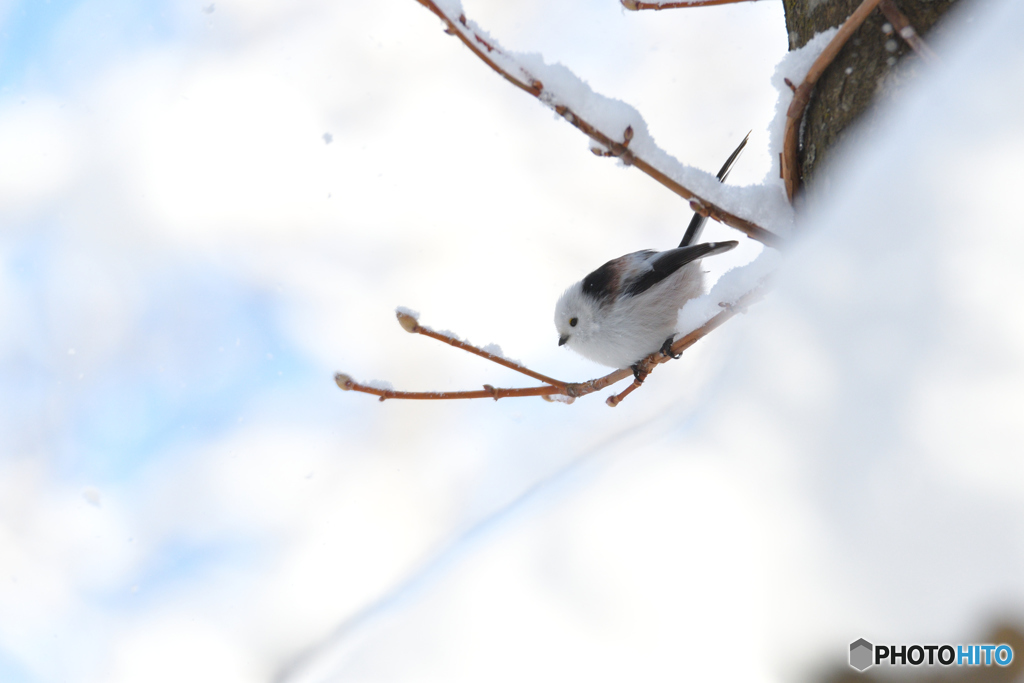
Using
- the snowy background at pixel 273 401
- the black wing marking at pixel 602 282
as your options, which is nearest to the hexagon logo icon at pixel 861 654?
the snowy background at pixel 273 401

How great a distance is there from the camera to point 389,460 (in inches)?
32.3

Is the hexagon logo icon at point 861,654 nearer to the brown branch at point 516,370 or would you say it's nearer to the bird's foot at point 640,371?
the brown branch at point 516,370

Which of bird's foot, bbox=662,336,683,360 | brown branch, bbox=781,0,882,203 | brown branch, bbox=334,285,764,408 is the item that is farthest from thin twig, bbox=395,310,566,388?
brown branch, bbox=781,0,882,203

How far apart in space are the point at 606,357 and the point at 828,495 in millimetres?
384

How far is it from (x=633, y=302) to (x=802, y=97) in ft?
0.86

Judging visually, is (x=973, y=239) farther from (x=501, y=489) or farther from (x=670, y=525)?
(x=501, y=489)

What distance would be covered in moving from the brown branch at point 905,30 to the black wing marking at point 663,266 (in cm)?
28

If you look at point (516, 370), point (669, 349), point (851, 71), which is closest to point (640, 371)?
point (669, 349)

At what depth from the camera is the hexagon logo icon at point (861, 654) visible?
9.5 inches

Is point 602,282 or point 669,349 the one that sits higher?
point 602,282

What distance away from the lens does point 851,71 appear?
369 mm

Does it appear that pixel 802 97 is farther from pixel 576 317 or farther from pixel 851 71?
pixel 576 317

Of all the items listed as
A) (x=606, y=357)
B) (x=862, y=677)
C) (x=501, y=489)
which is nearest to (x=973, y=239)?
(x=862, y=677)

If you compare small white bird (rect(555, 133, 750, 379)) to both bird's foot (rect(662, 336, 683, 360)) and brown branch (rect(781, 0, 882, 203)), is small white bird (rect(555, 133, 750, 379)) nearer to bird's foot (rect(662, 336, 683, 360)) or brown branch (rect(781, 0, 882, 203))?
bird's foot (rect(662, 336, 683, 360))
